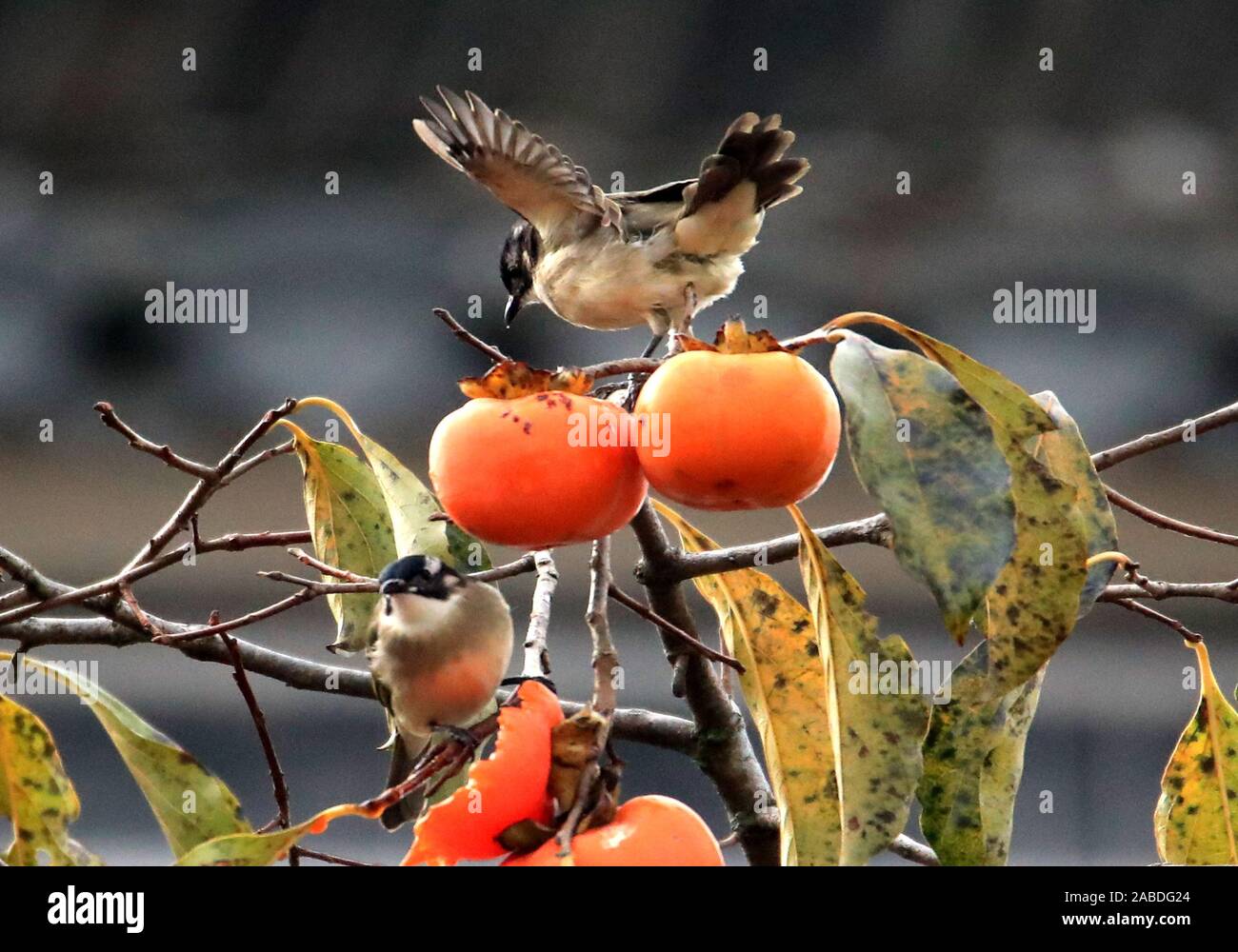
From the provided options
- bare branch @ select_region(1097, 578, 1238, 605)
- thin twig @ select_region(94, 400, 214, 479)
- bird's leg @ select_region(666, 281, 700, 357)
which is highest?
bird's leg @ select_region(666, 281, 700, 357)

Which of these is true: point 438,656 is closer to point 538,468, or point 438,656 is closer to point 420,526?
point 420,526

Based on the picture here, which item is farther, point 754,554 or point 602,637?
point 754,554

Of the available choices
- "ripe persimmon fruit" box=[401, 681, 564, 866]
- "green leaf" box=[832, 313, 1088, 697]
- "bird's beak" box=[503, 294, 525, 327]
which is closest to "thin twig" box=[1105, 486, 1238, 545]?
"green leaf" box=[832, 313, 1088, 697]

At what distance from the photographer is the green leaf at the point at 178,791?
52.5 inches

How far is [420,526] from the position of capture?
1.43m

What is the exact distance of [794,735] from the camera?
1.34 meters

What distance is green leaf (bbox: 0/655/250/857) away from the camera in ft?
4.38

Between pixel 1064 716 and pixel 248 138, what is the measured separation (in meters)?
3.11

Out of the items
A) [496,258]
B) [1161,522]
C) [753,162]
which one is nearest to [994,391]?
[1161,522]

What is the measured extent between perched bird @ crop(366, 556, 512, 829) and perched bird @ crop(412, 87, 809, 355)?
700 mm

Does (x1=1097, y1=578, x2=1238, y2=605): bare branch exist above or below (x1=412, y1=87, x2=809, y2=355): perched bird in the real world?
below

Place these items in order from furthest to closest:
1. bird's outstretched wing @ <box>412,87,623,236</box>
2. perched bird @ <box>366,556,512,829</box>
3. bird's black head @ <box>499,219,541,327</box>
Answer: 1. bird's black head @ <box>499,219,541,327</box>
2. bird's outstretched wing @ <box>412,87,623,236</box>
3. perched bird @ <box>366,556,512,829</box>

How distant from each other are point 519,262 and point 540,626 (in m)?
2.12

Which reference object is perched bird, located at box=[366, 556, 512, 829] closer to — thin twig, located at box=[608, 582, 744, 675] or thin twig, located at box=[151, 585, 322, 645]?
thin twig, located at box=[151, 585, 322, 645]
